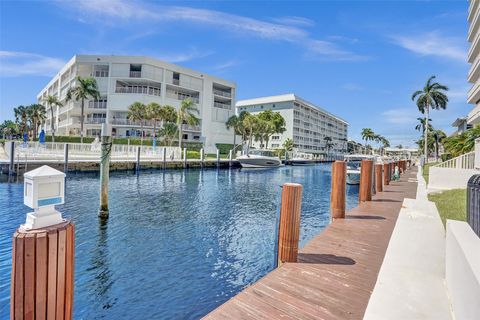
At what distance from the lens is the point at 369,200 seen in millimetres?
11797

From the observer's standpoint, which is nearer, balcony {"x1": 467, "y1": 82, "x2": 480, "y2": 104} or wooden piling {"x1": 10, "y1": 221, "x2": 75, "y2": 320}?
wooden piling {"x1": 10, "y1": 221, "x2": 75, "y2": 320}

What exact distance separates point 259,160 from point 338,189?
36.9m

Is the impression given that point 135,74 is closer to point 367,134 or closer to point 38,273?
point 38,273

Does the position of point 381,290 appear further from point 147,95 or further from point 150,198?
point 147,95

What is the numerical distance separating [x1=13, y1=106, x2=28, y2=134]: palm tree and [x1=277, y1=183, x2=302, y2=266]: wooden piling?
310ft

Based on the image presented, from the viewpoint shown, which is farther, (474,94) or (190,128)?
(190,128)

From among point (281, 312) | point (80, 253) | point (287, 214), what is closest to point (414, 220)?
point (287, 214)

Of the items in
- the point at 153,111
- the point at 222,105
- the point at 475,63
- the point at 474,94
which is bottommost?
the point at 153,111

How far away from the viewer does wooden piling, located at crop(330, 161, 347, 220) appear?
27.6 feet

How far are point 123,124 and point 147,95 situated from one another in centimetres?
688

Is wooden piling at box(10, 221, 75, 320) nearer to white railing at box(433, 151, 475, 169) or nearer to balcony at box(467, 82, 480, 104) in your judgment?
white railing at box(433, 151, 475, 169)

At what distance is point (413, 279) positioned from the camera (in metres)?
4.09

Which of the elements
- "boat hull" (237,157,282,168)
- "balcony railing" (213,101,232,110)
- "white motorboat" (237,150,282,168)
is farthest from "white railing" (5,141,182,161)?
"balcony railing" (213,101,232,110)

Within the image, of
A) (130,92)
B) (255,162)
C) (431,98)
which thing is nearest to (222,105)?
(130,92)
